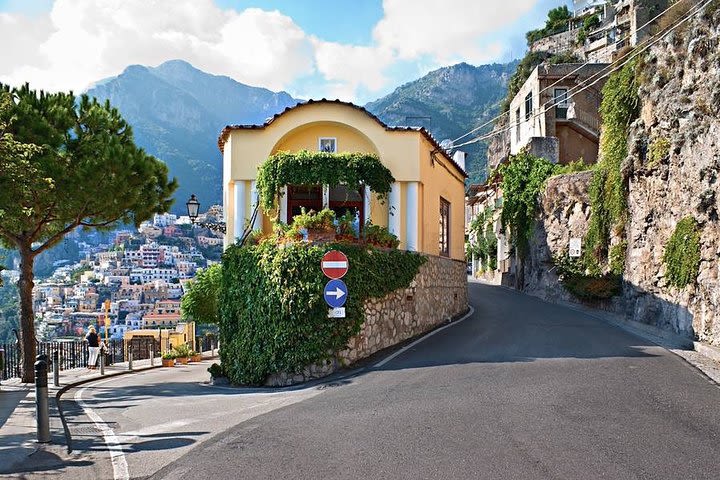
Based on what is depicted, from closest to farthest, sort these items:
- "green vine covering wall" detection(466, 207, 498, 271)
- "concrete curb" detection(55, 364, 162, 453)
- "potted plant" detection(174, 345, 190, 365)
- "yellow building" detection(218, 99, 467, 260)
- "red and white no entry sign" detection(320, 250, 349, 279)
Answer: "concrete curb" detection(55, 364, 162, 453)
"red and white no entry sign" detection(320, 250, 349, 279)
"yellow building" detection(218, 99, 467, 260)
"potted plant" detection(174, 345, 190, 365)
"green vine covering wall" detection(466, 207, 498, 271)

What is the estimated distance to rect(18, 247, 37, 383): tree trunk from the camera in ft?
57.9

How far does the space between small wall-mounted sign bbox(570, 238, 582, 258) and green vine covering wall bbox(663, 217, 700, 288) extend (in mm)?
10286

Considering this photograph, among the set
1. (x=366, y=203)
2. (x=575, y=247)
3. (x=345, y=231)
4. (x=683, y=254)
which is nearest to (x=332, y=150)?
(x=366, y=203)

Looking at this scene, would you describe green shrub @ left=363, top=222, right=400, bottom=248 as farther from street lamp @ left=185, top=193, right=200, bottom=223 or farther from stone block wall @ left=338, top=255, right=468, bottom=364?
street lamp @ left=185, top=193, right=200, bottom=223

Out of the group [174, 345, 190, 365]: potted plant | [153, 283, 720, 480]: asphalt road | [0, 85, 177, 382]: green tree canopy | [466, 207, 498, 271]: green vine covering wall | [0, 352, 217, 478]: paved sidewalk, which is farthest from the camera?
[466, 207, 498, 271]: green vine covering wall

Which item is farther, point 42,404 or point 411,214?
point 411,214

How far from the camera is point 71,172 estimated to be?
17.1 m

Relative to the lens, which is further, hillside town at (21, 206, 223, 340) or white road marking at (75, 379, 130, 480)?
hillside town at (21, 206, 223, 340)

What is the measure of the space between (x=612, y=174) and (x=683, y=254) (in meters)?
8.21

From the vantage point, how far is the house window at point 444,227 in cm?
2338

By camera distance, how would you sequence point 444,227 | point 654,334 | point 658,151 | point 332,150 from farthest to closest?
1. point 444,227
2. point 658,151
3. point 332,150
4. point 654,334

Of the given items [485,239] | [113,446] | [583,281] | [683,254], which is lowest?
[113,446]

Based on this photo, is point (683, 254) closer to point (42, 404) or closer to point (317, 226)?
point (317, 226)

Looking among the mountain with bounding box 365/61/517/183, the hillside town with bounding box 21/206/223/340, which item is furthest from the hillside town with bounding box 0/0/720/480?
the mountain with bounding box 365/61/517/183
